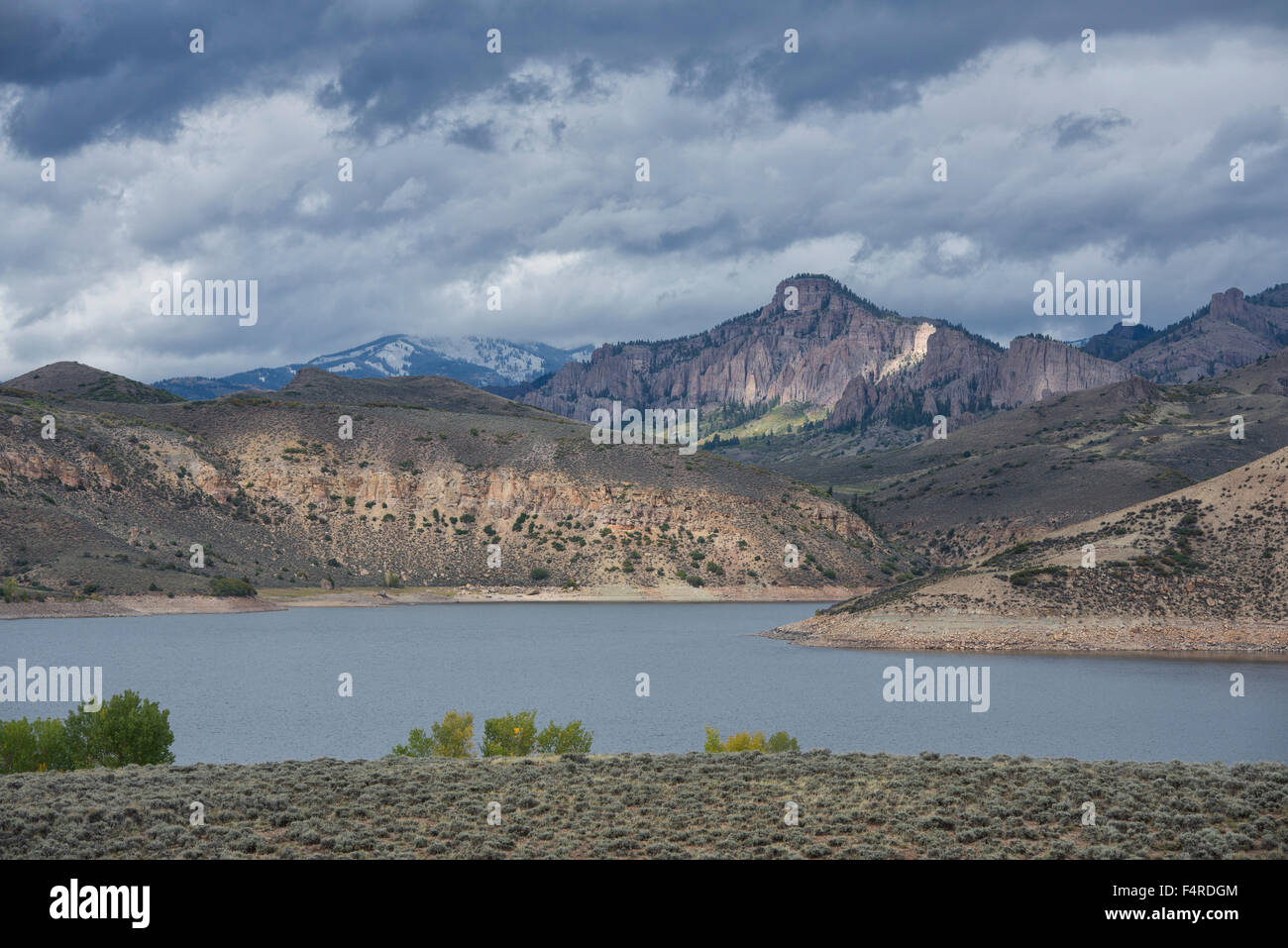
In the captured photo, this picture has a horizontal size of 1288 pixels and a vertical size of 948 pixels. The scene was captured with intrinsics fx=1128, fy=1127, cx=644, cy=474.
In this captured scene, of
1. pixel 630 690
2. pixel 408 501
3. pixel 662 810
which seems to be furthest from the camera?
pixel 408 501

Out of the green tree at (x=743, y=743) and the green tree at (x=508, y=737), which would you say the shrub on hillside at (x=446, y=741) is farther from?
the green tree at (x=743, y=743)

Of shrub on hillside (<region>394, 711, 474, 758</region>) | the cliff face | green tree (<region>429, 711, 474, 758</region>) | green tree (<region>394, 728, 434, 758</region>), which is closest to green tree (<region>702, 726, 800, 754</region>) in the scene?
shrub on hillside (<region>394, 711, 474, 758</region>)

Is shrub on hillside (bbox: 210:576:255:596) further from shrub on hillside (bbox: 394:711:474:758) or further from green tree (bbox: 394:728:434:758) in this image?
green tree (bbox: 394:728:434:758)

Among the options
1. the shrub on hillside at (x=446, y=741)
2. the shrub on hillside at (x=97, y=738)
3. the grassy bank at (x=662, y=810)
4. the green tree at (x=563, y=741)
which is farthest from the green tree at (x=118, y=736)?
the green tree at (x=563, y=741)

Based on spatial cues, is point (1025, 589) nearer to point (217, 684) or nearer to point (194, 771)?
point (217, 684)

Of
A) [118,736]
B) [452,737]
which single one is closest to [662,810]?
[452,737]

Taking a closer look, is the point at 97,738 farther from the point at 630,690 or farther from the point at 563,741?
the point at 630,690

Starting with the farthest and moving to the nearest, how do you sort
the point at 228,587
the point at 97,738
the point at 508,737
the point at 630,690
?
the point at 228,587, the point at 630,690, the point at 508,737, the point at 97,738
